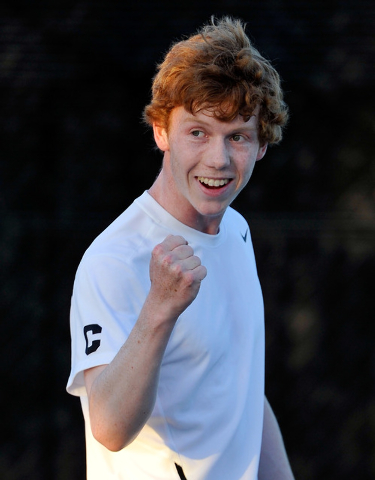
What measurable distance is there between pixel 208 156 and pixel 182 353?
41 centimetres

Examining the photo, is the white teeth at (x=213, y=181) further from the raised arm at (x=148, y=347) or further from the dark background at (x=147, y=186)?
the dark background at (x=147, y=186)

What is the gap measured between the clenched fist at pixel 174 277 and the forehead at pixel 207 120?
338mm

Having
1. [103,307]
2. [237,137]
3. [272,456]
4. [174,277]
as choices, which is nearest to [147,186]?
[272,456]

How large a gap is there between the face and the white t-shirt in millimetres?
111

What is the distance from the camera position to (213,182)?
1.60m

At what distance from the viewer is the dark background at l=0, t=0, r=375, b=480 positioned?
3213 mm

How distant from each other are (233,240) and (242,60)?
0.46 meters

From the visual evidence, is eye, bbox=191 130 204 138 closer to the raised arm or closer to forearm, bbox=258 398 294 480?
the raised arm

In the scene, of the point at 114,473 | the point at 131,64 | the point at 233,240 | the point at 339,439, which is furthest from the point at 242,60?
the point at 339,439

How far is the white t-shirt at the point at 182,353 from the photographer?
148 cm

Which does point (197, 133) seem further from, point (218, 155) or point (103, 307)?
point (103, 307)

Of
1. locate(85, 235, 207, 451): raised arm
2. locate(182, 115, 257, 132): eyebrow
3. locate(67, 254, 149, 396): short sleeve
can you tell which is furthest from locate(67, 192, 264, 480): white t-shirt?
locate(182, 115, 257, 132): eyebrow

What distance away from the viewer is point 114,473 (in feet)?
5.43

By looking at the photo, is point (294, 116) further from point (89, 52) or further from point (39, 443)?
point (39, 443)
